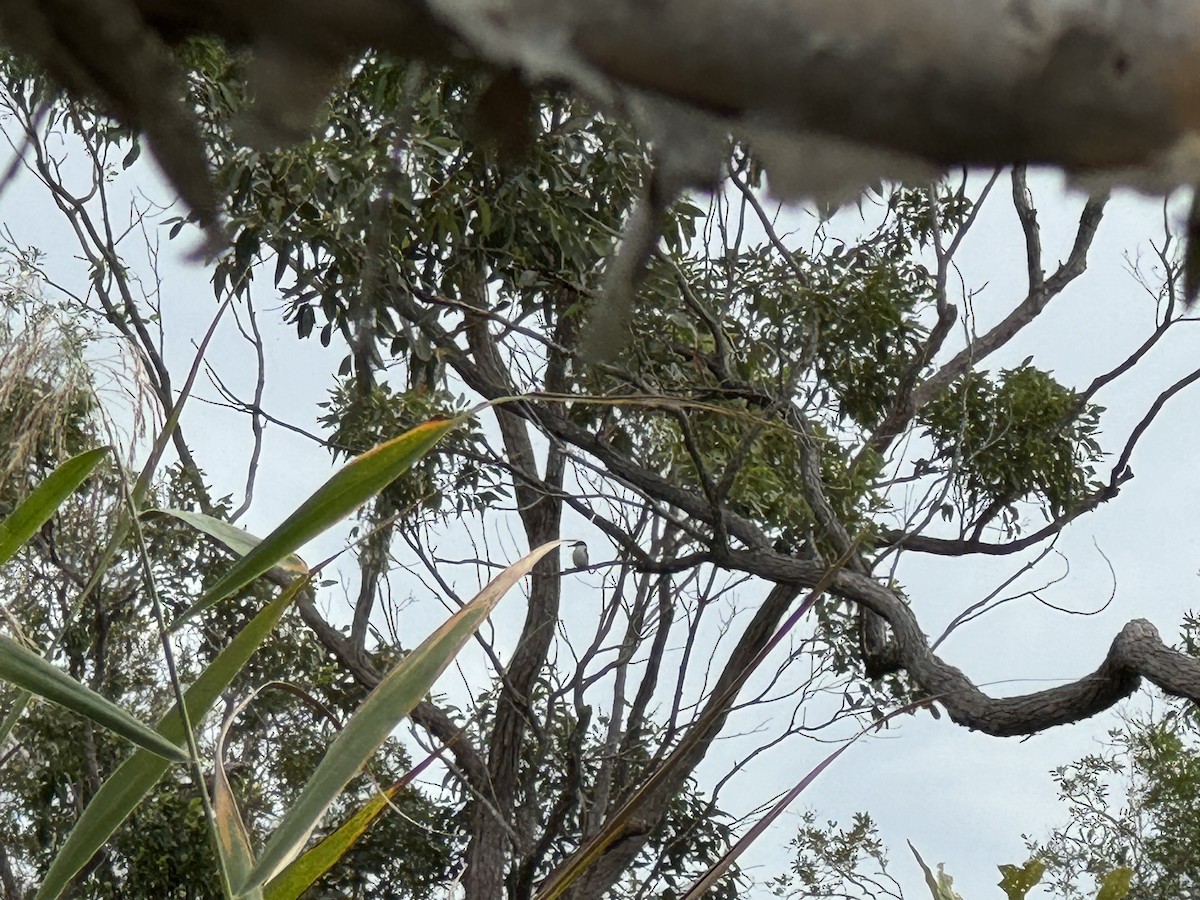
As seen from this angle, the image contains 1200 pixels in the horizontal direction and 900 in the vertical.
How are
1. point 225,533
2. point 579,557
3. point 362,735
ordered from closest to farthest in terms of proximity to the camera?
point 362,735
point 225,533
point 579,557

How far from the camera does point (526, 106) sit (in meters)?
0.29

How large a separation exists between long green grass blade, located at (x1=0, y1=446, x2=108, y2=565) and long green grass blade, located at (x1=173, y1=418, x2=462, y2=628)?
131 millimetres

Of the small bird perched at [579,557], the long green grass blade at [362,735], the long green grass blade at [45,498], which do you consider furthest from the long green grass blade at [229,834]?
the small bird perched at [579,557]

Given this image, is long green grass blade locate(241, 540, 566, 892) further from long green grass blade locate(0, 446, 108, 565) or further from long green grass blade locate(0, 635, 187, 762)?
long green grass blade locate(0, 446, 108, 565)

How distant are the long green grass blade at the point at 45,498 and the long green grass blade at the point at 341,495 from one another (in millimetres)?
131

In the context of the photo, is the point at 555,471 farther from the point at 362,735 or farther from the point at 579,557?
the point at 362,735

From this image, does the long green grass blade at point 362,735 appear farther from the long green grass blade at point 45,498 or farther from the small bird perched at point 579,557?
the small bird perched at point 579,557

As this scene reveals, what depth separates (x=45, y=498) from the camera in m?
0.76

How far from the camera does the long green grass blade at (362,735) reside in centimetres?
67

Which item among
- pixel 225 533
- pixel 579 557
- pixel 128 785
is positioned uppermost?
pixel 579 557

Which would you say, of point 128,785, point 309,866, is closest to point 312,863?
point 309,866

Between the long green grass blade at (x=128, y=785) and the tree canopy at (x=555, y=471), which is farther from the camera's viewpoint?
the tree canopy at (x=555, y=471)

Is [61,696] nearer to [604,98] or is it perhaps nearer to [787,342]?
[604,98]

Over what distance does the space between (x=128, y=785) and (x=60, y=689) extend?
9 cm
